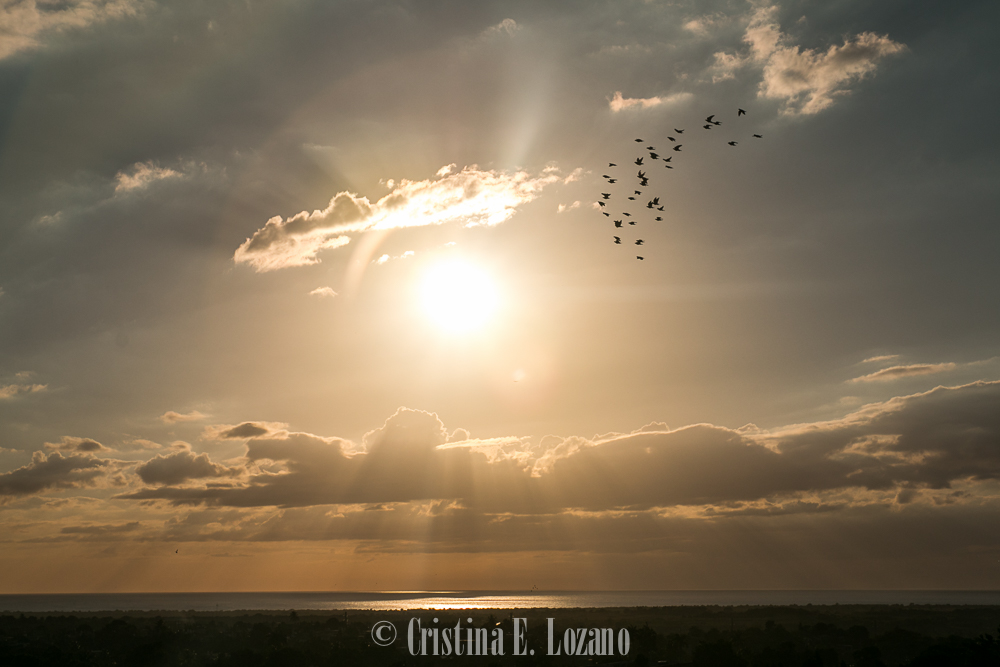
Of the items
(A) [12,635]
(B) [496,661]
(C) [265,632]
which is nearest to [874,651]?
(B) [496,661]

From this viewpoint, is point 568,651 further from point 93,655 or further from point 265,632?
point 93,655

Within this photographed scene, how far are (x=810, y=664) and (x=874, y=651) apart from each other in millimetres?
13632

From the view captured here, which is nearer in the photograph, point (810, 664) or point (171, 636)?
point (810, 664)

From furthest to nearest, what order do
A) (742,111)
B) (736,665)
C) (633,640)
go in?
(633,640) < (736,665) < (742,111)

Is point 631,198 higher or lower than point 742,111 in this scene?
lower

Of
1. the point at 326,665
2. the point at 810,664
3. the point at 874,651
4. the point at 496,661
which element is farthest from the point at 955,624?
the point at 326,665

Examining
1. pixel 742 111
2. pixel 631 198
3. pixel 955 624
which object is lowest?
pixel 955 624

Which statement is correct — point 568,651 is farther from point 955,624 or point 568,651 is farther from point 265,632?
point 955,624

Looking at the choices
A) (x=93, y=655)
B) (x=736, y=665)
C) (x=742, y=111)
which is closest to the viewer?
(x=742, y=111)

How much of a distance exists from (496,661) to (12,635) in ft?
230

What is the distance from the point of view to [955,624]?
107000mm

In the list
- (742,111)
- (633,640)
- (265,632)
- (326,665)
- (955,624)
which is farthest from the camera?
(955,624)

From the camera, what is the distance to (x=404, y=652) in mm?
74500

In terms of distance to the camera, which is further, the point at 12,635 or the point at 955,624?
the point at 955,624
